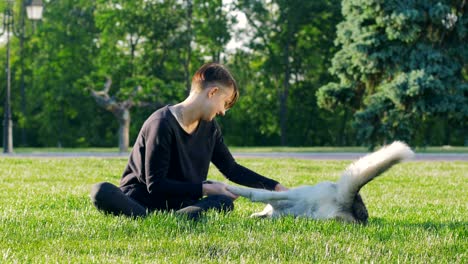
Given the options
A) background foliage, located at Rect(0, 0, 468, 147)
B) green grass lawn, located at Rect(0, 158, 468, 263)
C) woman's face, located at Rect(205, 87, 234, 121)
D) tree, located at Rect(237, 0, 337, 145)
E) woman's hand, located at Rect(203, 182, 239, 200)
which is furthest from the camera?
tree, located at Rect(237, 0, 337, 145)

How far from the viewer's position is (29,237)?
5191 mm

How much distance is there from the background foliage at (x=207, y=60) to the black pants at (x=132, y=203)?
2351 centimetres

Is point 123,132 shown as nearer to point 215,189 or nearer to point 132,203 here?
point 132,203

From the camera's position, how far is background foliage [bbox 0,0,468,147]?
30094 mm

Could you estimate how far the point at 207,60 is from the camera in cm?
4550

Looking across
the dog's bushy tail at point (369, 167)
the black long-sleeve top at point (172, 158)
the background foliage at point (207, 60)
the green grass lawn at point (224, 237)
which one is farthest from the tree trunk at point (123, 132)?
the dog's bushy tail at point (369, 167)

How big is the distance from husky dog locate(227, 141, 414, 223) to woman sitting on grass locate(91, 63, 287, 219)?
0.21 meters

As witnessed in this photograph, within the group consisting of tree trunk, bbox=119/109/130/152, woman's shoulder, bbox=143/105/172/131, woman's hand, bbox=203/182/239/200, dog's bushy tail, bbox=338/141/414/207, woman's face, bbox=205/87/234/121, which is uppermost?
woman's face, bbox=205/87/234/121

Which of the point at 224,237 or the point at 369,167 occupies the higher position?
the point at 369,167

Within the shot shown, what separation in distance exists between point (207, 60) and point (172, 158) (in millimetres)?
39757

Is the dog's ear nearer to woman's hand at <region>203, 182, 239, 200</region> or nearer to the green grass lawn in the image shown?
the green grass lawn

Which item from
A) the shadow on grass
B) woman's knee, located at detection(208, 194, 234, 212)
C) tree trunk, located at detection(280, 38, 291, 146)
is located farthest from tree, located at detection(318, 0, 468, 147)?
woman's knee, located at detection(208, 194, 234, 212)

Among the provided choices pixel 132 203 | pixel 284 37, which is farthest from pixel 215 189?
pixel 284 37

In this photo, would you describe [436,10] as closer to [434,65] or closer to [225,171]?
[434,65]
